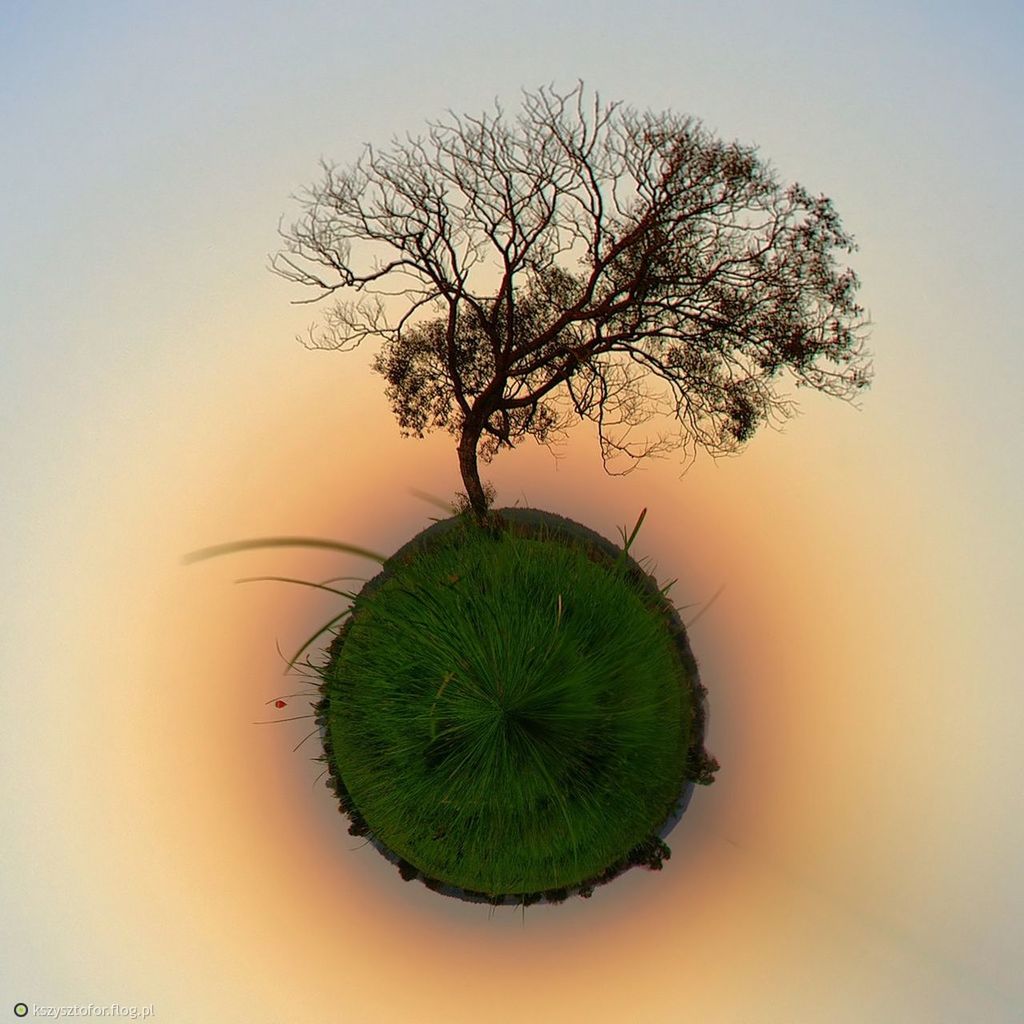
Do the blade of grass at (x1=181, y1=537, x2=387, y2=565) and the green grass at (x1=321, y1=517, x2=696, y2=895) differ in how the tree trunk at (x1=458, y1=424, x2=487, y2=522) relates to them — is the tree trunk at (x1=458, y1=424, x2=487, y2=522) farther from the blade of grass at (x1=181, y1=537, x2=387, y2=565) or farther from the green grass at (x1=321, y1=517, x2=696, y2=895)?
the blade of grass at (x1=181, y1=537, x2=387, y2=565)

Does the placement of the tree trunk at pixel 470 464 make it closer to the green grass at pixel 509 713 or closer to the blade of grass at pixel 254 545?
the green grass at pixel 509 713

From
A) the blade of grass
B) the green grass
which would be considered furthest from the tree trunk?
the blade of grass

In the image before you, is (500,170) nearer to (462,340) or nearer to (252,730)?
(462,340)

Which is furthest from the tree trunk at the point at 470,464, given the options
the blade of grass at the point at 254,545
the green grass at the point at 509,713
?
the blade of grass at the point at 254,545

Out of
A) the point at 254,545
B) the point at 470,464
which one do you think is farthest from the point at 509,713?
the point at 254,545

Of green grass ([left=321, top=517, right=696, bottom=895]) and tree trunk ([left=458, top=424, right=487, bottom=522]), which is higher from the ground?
tree trunk ([left=458, top=424, right=487, bottom=522])

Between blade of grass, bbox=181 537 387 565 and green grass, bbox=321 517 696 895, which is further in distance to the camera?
blade of grass, bbox=181 537 387 565

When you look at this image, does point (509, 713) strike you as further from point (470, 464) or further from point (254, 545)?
point (254, 545)

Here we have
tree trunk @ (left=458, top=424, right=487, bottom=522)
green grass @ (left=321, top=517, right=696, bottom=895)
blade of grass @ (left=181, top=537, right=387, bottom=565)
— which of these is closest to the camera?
green grass @ (left=321, top=517, right=696, bottom=895)
